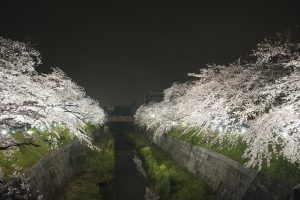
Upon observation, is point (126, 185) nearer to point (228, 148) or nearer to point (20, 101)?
point (228, 148)

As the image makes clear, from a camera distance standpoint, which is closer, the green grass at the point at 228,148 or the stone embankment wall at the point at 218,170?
the stone embankment wall at the point at 218,170

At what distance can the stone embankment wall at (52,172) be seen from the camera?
53.0 ft

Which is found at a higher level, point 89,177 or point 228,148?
point 228,148

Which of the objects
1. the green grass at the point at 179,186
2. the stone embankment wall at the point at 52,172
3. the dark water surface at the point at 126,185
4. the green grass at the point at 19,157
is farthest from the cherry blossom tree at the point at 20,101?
the dark water surface at the point at 126,185

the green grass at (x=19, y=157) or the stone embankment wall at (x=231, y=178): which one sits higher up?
the green grass at (x=19, y=157)

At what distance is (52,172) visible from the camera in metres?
20.2

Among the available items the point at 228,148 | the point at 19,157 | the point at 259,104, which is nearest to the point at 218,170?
the point at 228,148

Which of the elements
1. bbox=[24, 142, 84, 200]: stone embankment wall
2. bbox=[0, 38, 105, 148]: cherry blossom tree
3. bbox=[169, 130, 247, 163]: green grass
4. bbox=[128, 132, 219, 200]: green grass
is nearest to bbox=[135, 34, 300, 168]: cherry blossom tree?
bbox=[169, 130, 247, 163]: green grass

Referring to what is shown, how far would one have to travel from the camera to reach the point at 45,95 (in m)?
14.5

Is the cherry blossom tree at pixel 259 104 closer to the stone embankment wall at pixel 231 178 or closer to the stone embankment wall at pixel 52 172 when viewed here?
the stone embankment wall at pixel 231 178

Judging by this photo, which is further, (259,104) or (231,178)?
(231,178)

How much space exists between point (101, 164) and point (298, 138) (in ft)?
66.1

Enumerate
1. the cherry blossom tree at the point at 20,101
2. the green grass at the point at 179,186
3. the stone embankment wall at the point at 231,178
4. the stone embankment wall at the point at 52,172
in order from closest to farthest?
the cherry blossom tree at the point at 20,101
the stone embankment wall at the point at 231,178
the stone embankment wall at the point at 52,172
the green grass at the point at 179,186

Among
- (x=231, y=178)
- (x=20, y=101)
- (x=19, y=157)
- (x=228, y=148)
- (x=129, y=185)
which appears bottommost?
(x=129, y=185)
